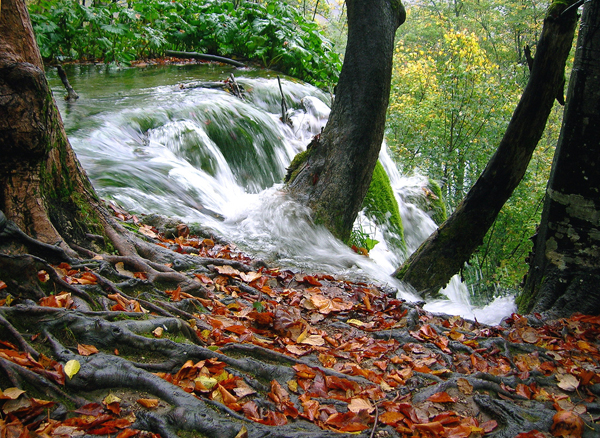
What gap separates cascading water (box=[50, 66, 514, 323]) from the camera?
5609 millimetres

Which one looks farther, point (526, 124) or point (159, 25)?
point (159, 25)

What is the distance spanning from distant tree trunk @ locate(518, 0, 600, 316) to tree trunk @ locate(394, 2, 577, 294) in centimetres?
45

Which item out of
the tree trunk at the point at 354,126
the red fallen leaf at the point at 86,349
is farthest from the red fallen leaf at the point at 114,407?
the tree trunk at the point at 354,126

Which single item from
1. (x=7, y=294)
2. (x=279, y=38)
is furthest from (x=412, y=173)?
(x=7, y=294)

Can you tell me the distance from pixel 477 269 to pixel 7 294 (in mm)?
11703

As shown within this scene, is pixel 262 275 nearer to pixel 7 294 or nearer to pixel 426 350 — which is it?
pixel 426 350

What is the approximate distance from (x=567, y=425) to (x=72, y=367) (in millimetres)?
2409

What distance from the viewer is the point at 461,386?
102 inches

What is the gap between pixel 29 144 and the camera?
2.47m

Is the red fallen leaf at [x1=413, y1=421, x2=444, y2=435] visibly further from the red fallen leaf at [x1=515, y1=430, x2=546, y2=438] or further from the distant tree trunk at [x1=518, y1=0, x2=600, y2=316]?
the distant tree trunk at [x1=518, y1=0, x2=600, y2=316]

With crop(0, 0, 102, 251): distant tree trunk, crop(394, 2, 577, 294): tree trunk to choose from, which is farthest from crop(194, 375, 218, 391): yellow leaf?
crop(394, 2, 577, 294): tree trunk

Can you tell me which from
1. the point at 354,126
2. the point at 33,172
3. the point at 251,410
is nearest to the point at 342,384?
the point at 251,410

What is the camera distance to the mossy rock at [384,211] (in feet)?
26.5

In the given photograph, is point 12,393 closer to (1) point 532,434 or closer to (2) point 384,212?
(1) point 532,434
